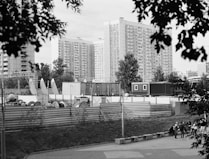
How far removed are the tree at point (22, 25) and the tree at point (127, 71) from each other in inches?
2296

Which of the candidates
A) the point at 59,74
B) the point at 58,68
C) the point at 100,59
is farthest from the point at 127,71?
the point at 100,59

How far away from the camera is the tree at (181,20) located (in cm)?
321

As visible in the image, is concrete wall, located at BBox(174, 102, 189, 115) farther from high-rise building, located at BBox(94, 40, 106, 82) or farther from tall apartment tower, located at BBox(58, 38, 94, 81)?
tall apartment tower, located at BBox(58, 38, 94, 81)

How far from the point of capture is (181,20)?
3.42 m

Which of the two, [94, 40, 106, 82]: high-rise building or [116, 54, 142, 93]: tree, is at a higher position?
[94, 40, 106, 82]: high-rise building

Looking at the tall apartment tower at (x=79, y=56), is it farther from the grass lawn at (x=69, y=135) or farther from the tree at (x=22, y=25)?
the tree at (x=22, y=25)

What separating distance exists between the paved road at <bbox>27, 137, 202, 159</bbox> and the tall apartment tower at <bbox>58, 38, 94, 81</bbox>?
334 ft

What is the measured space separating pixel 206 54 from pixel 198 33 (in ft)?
0.88

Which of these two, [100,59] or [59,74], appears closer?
[59,74]

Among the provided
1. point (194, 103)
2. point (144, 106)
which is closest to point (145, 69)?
point (144, 106)

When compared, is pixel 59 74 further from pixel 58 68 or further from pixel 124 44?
pixel 124 44

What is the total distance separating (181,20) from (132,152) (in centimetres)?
1384

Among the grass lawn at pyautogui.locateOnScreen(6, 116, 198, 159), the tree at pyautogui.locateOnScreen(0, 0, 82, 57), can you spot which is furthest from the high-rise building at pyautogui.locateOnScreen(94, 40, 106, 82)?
the tree at pyautogui.locateOnScreen(0, 0, 82, 57)

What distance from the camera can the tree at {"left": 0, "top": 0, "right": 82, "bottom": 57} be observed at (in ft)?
10.6
